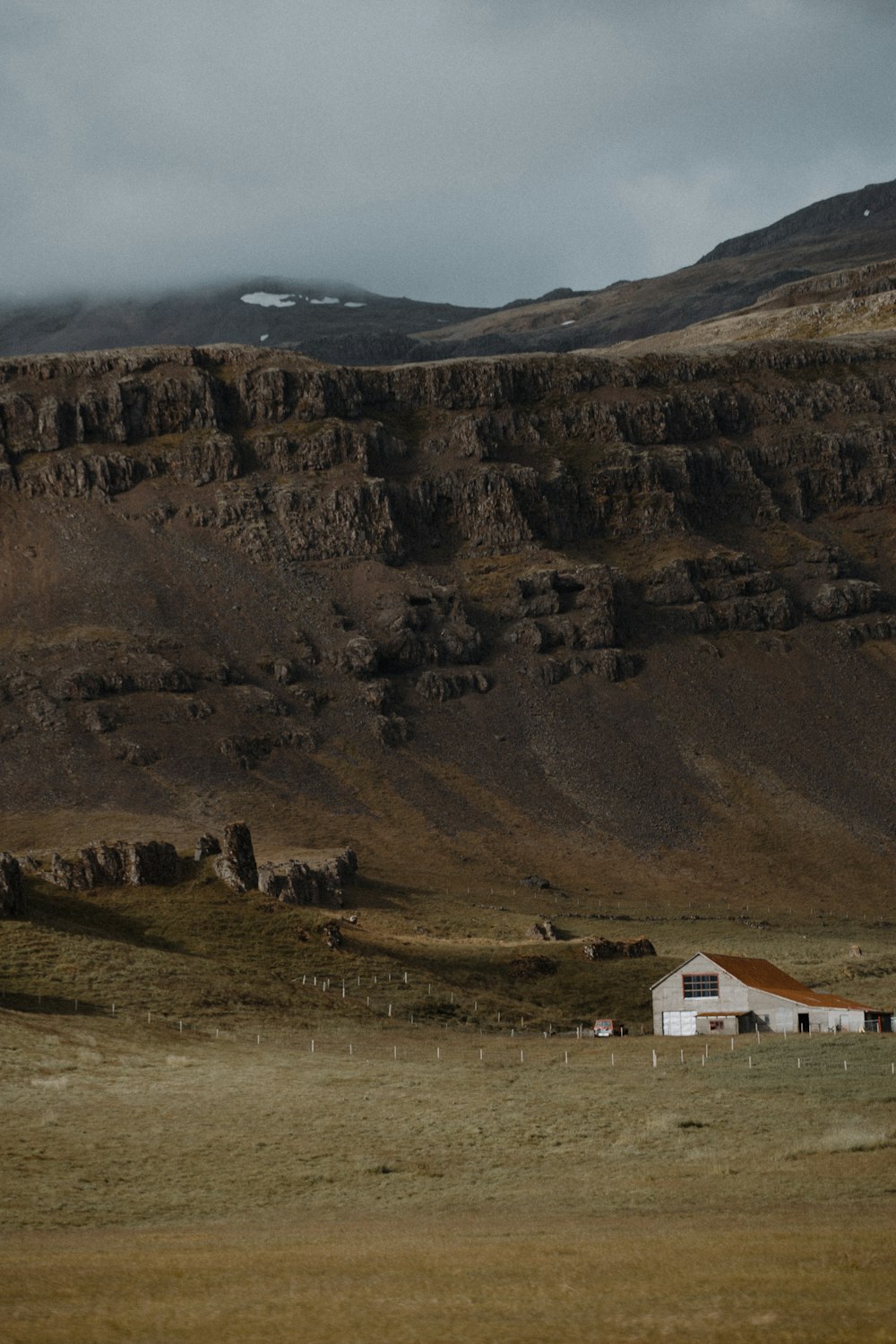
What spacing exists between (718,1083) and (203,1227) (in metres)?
21.3

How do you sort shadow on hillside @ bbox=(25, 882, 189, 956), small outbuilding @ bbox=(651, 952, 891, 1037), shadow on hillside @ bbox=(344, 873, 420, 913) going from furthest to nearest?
shadow on hillside @ bbox=(344, 873, 420, 913)
shadow on hillside @ bbox=(25, 882, 189, 956)
small outbuilding @ bbox=(651, 952, 891, 1037)

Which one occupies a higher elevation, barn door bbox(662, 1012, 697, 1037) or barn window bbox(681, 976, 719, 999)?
barn window bbox(681, 976, 719, 999)

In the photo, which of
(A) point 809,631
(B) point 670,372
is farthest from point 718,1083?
(B) point 670,372

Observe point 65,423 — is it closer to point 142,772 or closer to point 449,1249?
point 142,772

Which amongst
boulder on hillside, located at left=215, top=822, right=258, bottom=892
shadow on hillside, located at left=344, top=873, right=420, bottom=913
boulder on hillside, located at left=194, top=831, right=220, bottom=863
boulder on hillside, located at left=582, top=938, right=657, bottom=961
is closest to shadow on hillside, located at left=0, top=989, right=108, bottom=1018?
boulder on hillside, located at left=215, top=822, right=258, bottom=892

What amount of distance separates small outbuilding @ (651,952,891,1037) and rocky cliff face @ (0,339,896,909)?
69507 mm

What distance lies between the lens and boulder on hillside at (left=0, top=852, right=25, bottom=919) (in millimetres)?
77875

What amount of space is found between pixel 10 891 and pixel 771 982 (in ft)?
123

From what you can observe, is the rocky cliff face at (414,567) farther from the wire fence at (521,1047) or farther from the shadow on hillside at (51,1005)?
the wire fence at (521,1047)

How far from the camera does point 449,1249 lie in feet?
78.5

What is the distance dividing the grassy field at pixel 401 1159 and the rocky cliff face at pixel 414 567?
65496mm

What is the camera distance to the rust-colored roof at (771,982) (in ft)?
218

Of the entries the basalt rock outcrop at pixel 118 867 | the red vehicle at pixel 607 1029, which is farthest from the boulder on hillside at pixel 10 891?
the red vehicle at pixel 607 1029

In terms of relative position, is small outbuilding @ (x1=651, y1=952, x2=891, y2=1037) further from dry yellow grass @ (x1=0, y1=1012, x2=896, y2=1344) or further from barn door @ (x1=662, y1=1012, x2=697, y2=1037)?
dry yellow grass @ (x1=0, y1=1012, x2=896, y2=1344)
